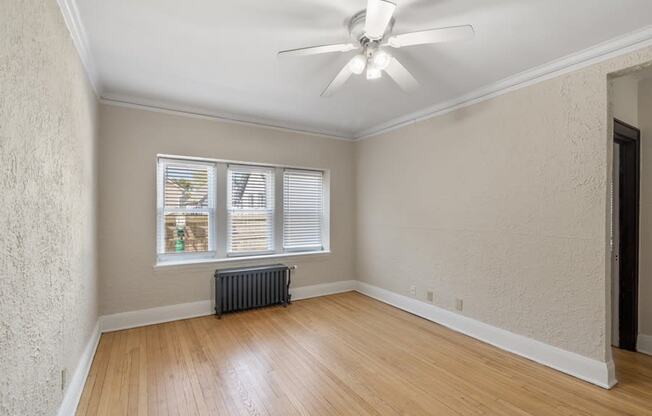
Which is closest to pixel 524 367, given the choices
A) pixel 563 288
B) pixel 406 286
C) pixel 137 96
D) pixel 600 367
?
pixel 600 367

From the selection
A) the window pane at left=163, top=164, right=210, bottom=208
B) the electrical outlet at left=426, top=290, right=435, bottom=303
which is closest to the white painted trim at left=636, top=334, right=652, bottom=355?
the electrical outlet at left=426, top=290, right=435, bottom=303

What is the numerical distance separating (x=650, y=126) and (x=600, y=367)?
2276 millimetres

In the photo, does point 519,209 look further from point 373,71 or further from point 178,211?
point 178,211

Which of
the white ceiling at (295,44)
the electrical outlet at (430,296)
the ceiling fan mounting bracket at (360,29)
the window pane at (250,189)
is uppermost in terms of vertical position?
the white ceiling at (295,44)

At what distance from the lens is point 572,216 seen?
8.07 ft

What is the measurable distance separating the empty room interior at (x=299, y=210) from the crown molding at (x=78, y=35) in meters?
0.03

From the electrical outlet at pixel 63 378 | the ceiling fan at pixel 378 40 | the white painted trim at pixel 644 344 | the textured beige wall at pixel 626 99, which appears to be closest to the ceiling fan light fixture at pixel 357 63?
the ceiling fan at pixel 378 40

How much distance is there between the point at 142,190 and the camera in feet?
11.3

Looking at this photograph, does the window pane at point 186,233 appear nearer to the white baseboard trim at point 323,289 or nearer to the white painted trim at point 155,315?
the white painted trim at point 155,315

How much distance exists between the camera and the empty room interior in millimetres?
1744

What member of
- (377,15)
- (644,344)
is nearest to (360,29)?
(377,15)

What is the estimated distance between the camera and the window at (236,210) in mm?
3728

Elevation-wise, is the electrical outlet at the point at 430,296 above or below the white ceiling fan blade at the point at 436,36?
below

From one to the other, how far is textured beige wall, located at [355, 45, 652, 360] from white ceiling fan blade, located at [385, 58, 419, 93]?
1256 mm
